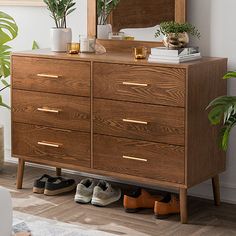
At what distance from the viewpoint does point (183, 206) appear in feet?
12.7

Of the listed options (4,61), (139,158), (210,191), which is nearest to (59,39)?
(4,61)

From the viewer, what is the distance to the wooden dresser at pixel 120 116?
3.84m

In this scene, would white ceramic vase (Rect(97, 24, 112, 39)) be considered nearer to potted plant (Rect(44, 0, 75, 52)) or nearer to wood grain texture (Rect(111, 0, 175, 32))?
wood grain texture (Rect(111, 0, 175, 32))

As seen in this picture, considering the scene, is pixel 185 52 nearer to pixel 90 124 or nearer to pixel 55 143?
pixel 90 124

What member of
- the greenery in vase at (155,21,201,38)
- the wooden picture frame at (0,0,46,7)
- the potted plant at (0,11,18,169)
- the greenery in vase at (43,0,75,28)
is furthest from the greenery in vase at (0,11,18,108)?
the greenery in vase at (155,21,201,38)

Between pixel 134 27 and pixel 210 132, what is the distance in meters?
0.81

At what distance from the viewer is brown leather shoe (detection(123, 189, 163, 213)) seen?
4.09m

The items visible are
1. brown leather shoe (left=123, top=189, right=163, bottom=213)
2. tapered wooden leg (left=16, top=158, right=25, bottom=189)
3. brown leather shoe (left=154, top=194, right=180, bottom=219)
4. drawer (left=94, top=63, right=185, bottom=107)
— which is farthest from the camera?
tapered wooden leg (left=16, top=158, right=25, bottom=189)

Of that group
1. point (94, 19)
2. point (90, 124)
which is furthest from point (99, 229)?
point (94, 19)

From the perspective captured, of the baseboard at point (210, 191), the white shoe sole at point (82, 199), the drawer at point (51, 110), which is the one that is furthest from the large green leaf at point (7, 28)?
the baseboard at point (210, 191)

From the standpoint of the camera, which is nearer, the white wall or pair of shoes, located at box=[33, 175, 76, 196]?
the white wall

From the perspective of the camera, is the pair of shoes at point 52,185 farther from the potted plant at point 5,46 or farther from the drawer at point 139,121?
the potted plant at point 5,46

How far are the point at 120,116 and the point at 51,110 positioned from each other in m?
0.49

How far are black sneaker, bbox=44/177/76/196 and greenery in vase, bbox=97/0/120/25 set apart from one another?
101 centimetres
